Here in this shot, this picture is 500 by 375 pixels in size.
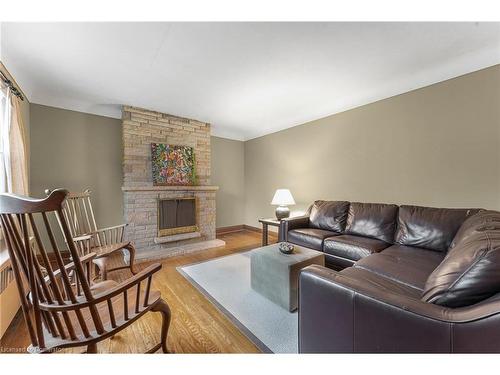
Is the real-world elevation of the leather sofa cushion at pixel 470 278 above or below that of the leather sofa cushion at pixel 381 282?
above

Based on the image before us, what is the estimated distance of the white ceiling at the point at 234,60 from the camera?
1716mm

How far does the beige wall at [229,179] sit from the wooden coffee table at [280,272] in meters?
2.83

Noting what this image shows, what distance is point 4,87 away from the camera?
1.92 m

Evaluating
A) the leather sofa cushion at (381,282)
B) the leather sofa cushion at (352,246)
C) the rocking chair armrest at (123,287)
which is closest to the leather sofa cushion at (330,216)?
the leather sofa cushion at (352,246)

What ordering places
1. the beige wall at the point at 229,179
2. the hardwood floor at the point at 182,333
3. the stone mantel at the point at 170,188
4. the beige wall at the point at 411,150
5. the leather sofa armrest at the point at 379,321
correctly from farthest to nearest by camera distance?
1. the beige wall at the point at 229,179
2. the stone mantel at the point at 170,188
3. the beige wall at the point at 411,150
4. the hardwood floor at the point at 182,333
5. the leather sofa armrest at the point at 379,321

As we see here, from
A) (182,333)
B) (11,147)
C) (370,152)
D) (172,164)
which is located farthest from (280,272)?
(11,147)

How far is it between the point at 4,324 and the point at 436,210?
403 cm

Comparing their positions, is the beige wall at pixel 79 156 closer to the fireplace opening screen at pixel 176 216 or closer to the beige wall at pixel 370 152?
the beige wall at pixel 370 152

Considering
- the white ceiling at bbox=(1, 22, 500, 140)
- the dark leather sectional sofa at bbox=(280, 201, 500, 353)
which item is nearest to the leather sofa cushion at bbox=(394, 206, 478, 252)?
the dark leather sectional sofa at bbox=(280, 201, 500, 353)

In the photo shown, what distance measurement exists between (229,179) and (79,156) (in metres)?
2.86

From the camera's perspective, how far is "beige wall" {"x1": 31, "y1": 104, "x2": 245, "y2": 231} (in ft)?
9.66

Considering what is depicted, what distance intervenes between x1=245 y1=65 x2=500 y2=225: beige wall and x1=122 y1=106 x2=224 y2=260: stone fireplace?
5.87 ft

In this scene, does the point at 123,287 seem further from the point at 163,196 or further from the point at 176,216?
the point at 176,216
